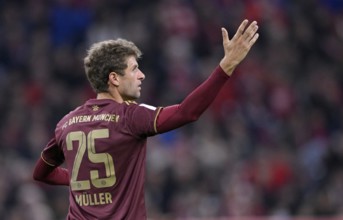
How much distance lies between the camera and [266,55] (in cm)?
1611

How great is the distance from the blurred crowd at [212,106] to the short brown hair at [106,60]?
6185 mm

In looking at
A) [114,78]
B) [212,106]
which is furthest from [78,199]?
[212,106]

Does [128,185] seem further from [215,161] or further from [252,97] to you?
[252,97]

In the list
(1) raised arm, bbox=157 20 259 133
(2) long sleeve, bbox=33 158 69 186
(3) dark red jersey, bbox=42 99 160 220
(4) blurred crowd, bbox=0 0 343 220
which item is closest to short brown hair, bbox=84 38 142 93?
(3) dark red jersey, bbox=42 99 160 220

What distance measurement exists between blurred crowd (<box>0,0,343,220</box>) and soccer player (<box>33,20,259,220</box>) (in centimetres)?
615

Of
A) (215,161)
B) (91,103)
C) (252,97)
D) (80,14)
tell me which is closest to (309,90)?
(252,97)

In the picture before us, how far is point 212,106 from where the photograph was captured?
49.6 feet

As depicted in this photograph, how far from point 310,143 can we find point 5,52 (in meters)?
4.98

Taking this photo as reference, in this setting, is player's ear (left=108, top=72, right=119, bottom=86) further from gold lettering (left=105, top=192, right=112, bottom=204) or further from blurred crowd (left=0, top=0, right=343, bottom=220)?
blurred crowd (left=0, top=0, right=343, bottom=220)

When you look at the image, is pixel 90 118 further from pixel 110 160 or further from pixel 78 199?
pixel 78 199

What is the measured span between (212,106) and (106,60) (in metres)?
8.39

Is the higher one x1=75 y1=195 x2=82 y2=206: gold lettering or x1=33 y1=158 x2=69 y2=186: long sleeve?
x1=33 y1=158 x2=69 y2=186: long sleeve

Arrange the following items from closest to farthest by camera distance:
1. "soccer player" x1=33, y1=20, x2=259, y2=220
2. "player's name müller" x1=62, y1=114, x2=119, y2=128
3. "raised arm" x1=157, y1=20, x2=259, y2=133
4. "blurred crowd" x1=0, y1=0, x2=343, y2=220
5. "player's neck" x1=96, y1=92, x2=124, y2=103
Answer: "raised arm" x1=157, y1=20, x2=259, y2=133, "soccer player" x1=33, y1=20, x2=259, y2=220, "player's name müller" x1=62, y1=114, x2=119, y2=128, "player's neck" x1=96, y1=92, x2=124, y2=103, "blurred crowd" x1=0, y1=0, x2=343, y2=220

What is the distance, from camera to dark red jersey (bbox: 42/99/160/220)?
21.8 ft
